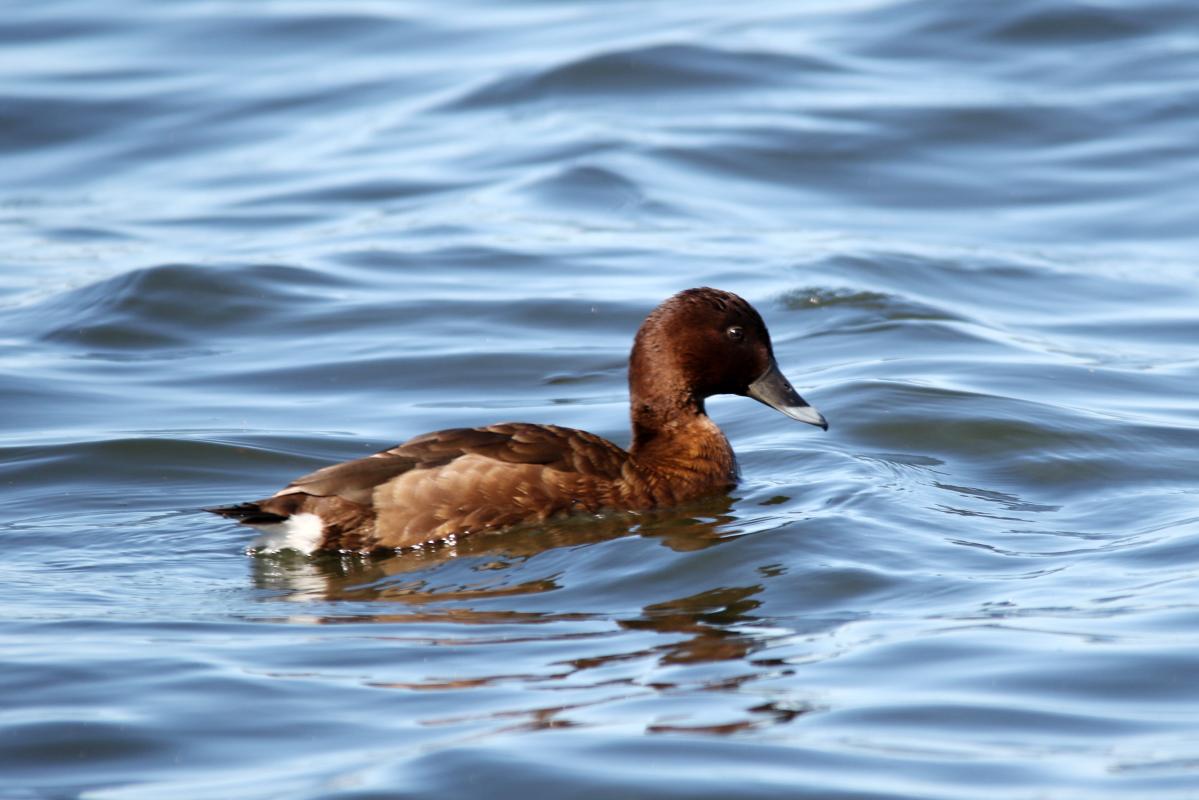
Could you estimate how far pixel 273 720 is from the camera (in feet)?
19.3

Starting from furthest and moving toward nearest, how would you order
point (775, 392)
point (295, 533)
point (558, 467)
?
point (775, 392)
point (558, 467)
point (295, 533)

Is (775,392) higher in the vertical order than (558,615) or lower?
higher

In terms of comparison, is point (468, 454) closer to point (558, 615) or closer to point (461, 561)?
point (461, 561)

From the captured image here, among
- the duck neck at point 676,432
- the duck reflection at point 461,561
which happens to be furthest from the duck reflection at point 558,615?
the duck neck at point 676,432

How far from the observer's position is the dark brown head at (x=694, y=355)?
8.85 m

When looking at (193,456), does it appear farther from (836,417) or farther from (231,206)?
(231,206)

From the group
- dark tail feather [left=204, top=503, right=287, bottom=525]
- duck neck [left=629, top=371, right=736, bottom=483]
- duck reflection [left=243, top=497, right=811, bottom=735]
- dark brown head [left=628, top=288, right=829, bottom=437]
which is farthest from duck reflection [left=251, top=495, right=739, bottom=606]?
dark brown head [left=628, top=288, right=829, bottom=437]

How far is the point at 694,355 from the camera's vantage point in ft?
29.2

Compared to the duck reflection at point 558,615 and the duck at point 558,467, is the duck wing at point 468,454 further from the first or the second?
the duck reflection at point 558,615

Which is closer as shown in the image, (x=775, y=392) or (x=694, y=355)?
(x=694, y=355)

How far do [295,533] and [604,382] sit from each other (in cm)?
400

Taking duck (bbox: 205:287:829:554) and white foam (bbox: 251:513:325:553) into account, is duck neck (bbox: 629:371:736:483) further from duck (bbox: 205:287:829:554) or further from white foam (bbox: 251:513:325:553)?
white foam (bbox: 251:513:325:553)

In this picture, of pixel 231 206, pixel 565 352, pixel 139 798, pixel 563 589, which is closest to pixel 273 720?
pixel 139 798

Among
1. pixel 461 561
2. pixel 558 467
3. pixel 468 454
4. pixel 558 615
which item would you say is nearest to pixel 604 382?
pixel 558 467
